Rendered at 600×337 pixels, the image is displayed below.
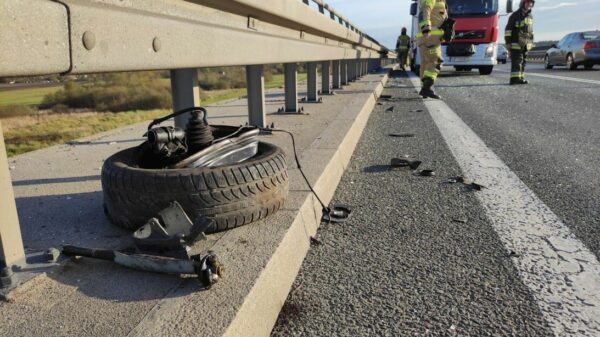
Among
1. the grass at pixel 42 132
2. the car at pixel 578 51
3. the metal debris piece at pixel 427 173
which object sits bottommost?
the grass at pixel 42 132

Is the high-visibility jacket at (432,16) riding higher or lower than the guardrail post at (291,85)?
higher

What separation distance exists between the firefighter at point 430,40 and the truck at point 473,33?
7.53 metres

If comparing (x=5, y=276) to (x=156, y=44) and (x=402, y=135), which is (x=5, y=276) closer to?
(x=156, y=44)

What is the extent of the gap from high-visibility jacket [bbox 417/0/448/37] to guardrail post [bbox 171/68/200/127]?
6770 millimetres

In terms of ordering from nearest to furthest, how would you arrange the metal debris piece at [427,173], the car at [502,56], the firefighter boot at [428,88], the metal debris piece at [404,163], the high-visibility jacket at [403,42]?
1. the metal debris piece at [427,173]
2. the metal debris piece at [404,163]
3. the firefighter boot at [428,88]
4. the high-visibility jacket at [403,42]
5. the car at [502,56]

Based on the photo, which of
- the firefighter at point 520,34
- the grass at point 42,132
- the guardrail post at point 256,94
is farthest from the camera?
the firefighter at point 520,34

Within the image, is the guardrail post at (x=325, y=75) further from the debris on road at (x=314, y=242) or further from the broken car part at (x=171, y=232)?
the broken car part at (x=171, y=232)

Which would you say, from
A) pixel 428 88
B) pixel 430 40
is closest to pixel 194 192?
pixel 428 88

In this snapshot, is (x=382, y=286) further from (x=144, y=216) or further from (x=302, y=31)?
(x=302, y=31)

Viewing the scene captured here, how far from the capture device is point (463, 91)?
33.4 ft

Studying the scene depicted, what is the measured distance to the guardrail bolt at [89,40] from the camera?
1.26 m

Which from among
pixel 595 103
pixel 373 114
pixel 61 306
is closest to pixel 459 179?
pixel 61 306

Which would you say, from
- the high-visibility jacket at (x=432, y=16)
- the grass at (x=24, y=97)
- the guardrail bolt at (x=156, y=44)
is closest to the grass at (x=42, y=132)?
the grass at (x=24, y=97)

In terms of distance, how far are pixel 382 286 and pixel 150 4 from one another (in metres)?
1.33
